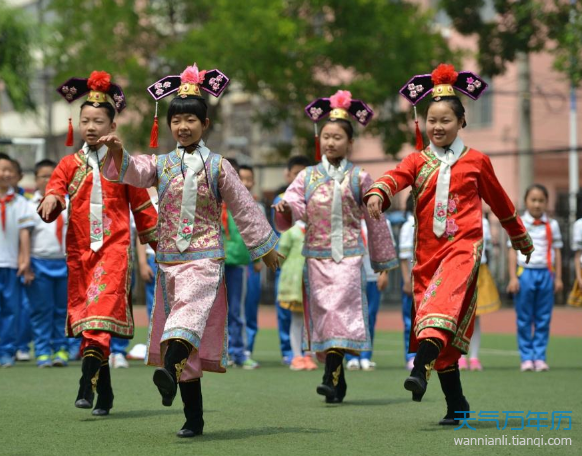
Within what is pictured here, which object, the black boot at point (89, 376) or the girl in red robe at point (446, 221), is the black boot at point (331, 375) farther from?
the black boot at point (89, 376)

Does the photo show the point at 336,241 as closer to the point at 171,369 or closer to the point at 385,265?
the point at 385,265

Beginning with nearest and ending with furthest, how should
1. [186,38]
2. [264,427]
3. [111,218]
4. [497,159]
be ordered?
1. [264,427]
2. [111,218]
3. [186,38]
4. [497,159]

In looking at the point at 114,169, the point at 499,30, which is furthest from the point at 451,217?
the point at 499,30

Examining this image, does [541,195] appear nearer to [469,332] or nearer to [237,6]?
[469,332]

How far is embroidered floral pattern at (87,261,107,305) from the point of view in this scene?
24.4 feet

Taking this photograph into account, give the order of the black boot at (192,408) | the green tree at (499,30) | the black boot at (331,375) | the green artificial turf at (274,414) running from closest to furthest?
the green artificial turf at (274,414) < the black boot at (192,408) < the black boot at (331,375) < the green tree at (499,30)

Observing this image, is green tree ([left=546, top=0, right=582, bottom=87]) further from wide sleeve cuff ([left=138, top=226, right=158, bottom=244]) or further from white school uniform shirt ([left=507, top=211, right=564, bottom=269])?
wide sleeve cuff ([left=138, top=226, right=158, bottom=244])

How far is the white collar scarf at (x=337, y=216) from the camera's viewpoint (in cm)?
848

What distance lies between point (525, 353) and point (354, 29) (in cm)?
1226

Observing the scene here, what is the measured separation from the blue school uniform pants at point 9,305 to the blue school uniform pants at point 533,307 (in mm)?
4599

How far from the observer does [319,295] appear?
848cm

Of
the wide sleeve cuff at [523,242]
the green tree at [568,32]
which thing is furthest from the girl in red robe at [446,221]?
the green tree at [568,32]

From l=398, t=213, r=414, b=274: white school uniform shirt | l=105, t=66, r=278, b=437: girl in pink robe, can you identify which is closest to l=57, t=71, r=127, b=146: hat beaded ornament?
l=105, t=66, r=278, b=437: girl in pink robe

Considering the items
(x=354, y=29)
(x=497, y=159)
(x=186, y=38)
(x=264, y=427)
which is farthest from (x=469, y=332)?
(x=497, y=159)
